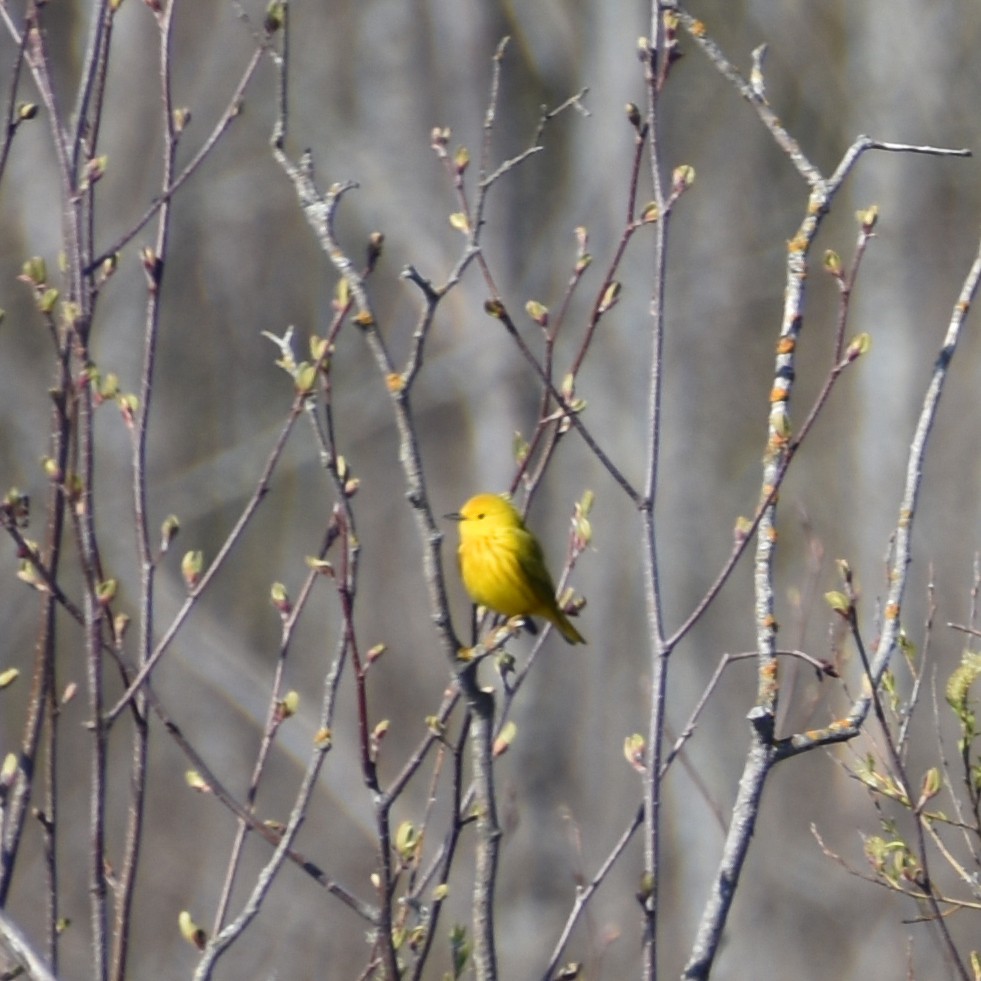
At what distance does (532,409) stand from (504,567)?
16.2 feet

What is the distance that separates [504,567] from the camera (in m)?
3.50

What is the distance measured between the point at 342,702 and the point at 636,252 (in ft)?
10.0

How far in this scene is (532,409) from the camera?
8.39 m

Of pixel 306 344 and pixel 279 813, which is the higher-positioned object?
pixel 306 344

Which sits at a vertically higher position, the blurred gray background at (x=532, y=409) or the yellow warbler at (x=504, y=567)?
the blurred gray background at (x=532, y=409)

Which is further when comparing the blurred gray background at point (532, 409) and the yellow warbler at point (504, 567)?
the blurred gray background at point (532, 409)

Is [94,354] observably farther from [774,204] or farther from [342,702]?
[774,204]

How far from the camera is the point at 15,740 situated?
8625 millimetres

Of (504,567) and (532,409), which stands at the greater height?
(532,409)

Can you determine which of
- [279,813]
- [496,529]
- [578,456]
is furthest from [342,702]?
[496,529]

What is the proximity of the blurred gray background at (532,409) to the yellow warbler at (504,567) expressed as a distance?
478 cm

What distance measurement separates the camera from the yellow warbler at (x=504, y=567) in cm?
345

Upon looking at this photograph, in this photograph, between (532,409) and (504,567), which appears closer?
(504,567)

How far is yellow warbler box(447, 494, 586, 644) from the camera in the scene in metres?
3.45
